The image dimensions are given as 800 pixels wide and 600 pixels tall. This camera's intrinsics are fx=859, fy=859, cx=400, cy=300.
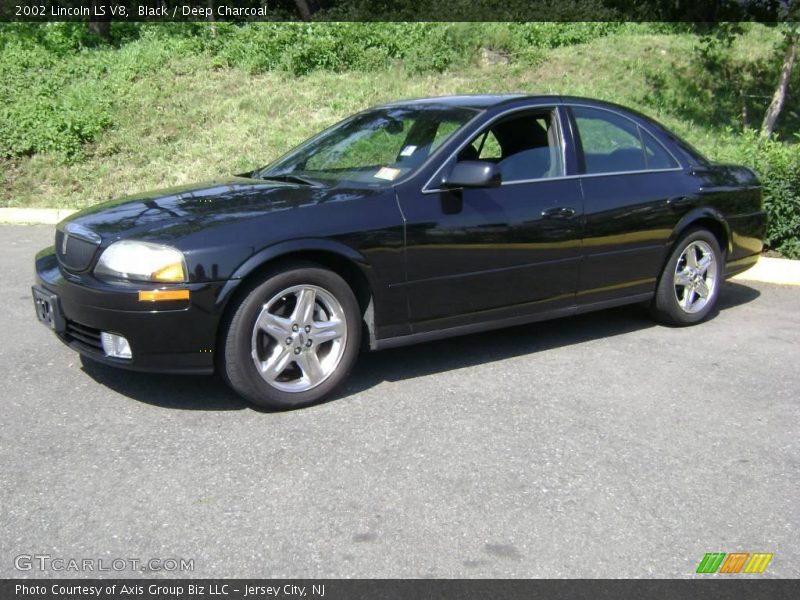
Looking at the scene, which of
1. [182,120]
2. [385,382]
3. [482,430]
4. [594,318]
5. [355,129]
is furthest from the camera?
[182,120]

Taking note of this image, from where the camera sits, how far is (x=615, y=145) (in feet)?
18.6

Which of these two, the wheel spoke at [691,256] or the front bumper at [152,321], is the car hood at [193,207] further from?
the wheel spoke at [691,256]

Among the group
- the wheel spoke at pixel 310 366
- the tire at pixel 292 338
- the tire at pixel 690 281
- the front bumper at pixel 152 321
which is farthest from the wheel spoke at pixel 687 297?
the front bumper at pixel 152 321

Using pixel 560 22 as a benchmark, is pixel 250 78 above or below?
below

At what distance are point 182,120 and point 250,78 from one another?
1889 mm

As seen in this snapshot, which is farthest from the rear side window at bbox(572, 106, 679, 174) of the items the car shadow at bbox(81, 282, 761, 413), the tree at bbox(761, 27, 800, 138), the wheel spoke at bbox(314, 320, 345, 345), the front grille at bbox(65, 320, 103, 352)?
the tree at bbox(761, 27, 800, 138)

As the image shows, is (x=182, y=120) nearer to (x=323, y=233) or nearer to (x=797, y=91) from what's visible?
(x=323, y=233)

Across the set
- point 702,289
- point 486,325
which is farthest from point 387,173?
point 702,289

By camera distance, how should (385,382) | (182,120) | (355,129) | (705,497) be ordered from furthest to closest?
(182,120)
(355,129)
(385,382)
(705,497)

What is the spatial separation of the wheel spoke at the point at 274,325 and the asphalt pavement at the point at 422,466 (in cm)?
41

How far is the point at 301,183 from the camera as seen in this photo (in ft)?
16.4

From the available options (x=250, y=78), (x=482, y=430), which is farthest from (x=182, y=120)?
(x=482, y=430)

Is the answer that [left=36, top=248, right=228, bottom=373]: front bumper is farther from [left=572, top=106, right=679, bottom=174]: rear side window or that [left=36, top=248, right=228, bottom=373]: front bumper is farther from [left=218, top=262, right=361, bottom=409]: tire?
[left=572, top=106, right=679, bottom=174]: rear side window

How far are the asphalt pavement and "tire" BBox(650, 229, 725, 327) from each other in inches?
20.5
